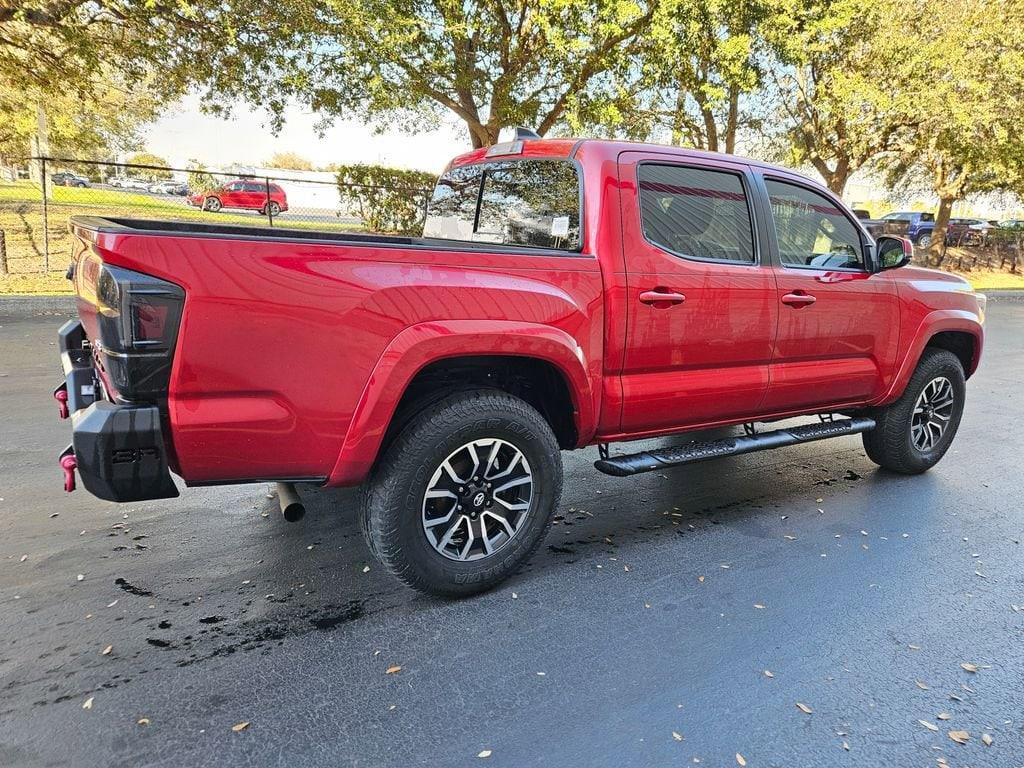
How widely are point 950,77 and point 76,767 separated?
57.5 ft

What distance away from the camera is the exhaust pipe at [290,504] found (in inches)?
113

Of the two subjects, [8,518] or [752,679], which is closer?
[752,679]

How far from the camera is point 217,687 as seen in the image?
2.38m

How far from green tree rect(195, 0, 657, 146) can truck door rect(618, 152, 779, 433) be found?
7919mm

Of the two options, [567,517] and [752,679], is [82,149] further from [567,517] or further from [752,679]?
[752,679]

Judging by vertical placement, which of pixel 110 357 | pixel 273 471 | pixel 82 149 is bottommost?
pixel 273 471

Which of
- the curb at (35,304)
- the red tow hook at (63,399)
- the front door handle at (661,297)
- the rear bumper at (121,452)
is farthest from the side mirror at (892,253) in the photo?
the curb at (35,304)

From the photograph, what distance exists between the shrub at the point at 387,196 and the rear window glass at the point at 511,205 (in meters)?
10.7

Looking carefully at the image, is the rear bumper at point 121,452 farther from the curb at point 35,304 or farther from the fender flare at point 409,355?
the curb at point 35,304

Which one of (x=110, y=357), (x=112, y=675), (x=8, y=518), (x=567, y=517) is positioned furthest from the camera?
(x=567, y=517)

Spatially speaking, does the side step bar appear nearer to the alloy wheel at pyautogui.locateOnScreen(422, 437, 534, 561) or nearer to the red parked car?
the alloy wheel at pyautogui.locateOnScreen(422, 437, 534, 561)

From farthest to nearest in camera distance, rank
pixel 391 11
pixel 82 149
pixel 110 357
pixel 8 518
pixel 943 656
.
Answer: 1. pixel 82 149
2. pixel 391 11
3. pixel 8 518
4. pixel 943 656
5. pixel 110 357

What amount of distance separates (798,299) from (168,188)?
49.3 feet

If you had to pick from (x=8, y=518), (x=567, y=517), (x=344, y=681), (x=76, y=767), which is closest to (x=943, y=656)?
(x=567, y=517)
